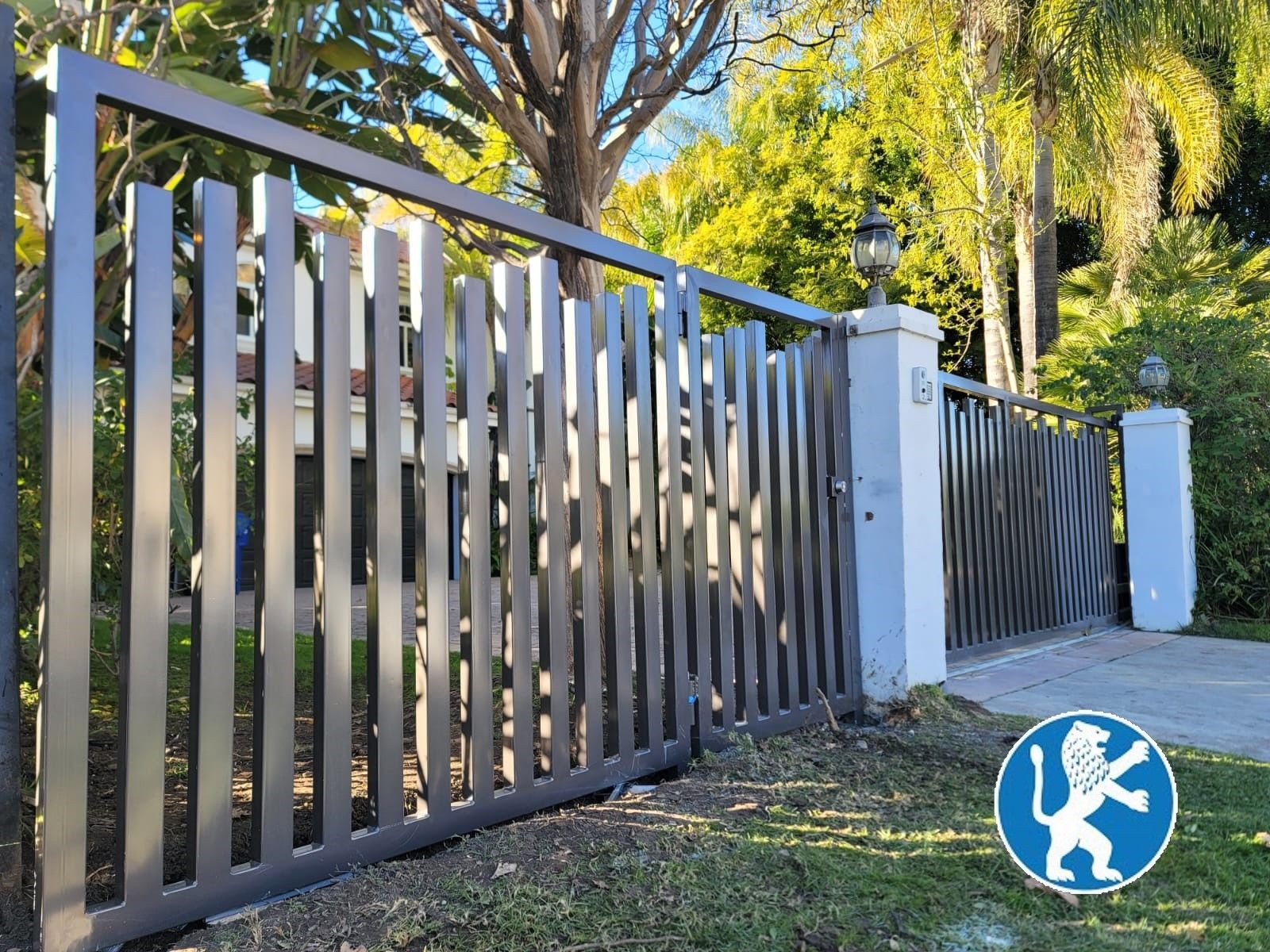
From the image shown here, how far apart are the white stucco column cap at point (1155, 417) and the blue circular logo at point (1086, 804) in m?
7.34

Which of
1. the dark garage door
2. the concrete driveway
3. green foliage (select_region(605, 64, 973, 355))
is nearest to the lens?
the concrete driveway

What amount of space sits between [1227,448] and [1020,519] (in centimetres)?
304

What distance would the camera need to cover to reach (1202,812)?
3309 mm

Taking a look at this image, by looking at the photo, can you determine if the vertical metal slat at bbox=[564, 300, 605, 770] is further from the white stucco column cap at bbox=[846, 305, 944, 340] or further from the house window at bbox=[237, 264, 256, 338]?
the white stucco column cap at bbox=[846, 305, 944, 340]

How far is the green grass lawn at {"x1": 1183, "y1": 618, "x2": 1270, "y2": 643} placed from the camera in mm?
8172

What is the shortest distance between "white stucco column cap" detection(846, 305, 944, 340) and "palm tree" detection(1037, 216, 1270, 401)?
935 centimetres

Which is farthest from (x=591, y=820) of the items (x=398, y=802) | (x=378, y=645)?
(x=378, y=645)

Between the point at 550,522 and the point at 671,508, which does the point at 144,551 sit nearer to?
the point at 550,522

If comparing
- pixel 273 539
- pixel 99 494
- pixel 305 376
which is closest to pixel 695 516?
pixel 273 539

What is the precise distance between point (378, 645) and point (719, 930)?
1257 mm

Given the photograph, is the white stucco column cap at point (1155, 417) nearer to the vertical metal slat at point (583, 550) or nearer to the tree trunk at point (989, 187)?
the tree trunk at point (989, 187)

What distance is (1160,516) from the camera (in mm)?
8961

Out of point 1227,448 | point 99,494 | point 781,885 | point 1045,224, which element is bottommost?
point 781,885

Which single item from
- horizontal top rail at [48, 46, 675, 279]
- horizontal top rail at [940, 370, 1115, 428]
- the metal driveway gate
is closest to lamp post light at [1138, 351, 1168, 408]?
horizontal top rail at [940, 370, 1115, 428]
